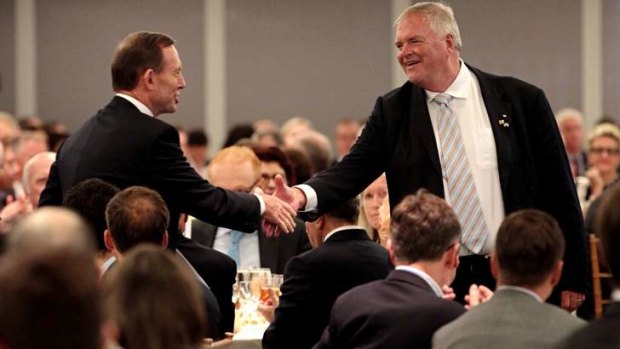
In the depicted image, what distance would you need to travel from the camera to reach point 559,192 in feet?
15.8

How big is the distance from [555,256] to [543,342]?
27 cm

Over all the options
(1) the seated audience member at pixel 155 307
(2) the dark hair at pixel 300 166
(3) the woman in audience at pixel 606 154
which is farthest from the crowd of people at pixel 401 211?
(3) the woman in audience at pixel 606 154

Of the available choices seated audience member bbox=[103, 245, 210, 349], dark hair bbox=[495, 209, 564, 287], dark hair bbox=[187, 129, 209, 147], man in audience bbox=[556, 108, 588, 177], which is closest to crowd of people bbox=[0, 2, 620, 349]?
dark hair bbox=[495, 209, 564, 287]

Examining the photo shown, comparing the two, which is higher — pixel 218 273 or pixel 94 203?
pixel 94 203

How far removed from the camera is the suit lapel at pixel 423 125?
16.0ft

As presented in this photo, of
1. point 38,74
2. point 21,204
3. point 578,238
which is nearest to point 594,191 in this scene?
point 21,204

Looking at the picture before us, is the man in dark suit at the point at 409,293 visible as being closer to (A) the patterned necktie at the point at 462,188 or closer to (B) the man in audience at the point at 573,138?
(A) the patterned necktie at the point at 462,188

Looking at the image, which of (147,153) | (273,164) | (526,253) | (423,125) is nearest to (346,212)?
(423,125)

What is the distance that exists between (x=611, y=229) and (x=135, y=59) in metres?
2.51

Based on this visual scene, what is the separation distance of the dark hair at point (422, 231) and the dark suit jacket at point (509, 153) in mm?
999

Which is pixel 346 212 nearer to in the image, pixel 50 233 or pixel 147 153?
pixel 147 153

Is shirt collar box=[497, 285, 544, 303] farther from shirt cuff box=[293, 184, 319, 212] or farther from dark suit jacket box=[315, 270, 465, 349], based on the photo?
shirt cuff box=[293, 184, 319, 212]

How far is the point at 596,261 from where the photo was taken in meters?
6.66

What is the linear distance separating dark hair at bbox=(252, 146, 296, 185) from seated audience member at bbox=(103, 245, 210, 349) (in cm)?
511
